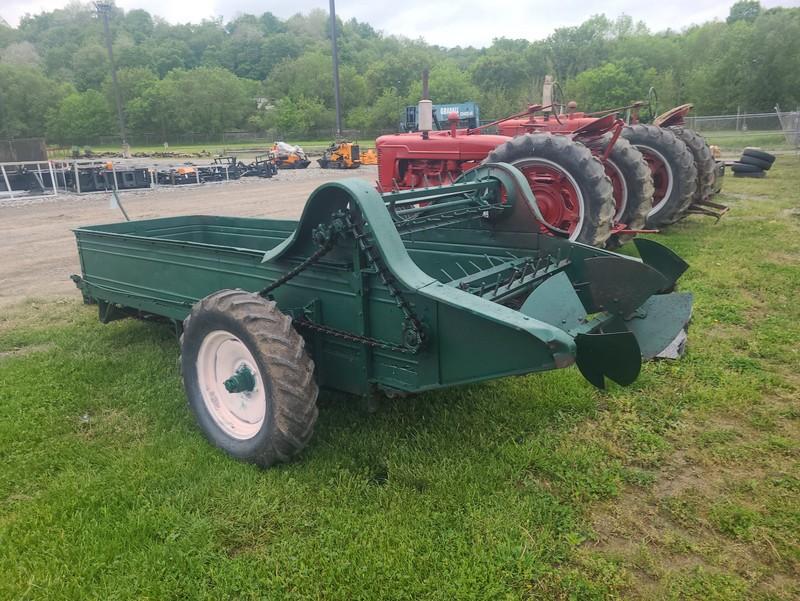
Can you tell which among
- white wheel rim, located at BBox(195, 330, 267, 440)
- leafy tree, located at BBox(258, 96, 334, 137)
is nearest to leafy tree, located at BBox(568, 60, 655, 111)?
leafy tree, located at BBox(258, 96, 334, 137)

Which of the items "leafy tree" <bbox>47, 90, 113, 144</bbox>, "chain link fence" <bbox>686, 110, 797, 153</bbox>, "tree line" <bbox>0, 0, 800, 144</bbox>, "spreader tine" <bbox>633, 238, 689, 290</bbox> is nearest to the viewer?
"spreader tine" <bbox>633, 238, 689, 290</bbox>

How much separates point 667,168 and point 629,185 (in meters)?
1.69

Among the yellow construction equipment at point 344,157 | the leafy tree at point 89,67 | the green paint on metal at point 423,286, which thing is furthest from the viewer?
the leafy tree at point 89,67

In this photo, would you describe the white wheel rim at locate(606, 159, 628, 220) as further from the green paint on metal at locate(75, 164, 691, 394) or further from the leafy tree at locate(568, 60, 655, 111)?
the leafy tree at locate(568, 60, 655, 111)

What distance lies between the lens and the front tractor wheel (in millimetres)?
2936

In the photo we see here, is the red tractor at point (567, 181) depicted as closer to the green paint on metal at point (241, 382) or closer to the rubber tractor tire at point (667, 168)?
the rubber tractor tire at point (667, 168)

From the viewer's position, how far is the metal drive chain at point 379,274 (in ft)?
9.12

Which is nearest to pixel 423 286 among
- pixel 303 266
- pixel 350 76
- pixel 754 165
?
pixel 303 266

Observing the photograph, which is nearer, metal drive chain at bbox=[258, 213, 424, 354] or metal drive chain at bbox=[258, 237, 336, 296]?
metal drive chain at bbox=[258, 213, 424, 354]

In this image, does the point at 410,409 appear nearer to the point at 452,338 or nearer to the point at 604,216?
the point at 452,338

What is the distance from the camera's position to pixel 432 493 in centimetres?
295

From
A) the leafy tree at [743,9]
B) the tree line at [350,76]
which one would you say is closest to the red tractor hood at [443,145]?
the tree line at [350,76]

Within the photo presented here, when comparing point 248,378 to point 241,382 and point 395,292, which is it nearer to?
point 241,382

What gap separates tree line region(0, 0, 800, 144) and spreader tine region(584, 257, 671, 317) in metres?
34.5
